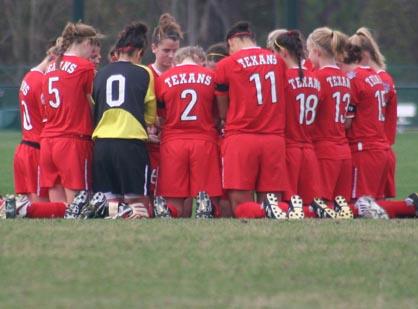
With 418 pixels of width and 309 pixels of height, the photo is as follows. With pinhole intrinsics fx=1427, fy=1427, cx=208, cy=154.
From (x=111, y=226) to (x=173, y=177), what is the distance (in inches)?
69.3

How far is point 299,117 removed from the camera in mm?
12617

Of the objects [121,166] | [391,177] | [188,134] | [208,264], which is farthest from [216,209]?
[208,264]

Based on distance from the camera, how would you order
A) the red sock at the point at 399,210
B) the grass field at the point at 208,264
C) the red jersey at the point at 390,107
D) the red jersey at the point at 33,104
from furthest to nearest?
the red jersey at the point at 390,107
the red jersey at the point at 33,104
the red sock at the point at 399,210
the grass field at the point at 208,264

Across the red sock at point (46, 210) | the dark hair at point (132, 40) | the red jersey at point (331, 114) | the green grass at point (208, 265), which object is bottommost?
the green grass at point (208, 265)

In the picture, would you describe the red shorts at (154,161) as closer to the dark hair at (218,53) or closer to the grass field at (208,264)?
the dark hair at (218,53)

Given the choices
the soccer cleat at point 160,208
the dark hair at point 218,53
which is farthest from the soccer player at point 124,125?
the dark hair at point 218,53

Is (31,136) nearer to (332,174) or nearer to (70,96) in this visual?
(70,96)

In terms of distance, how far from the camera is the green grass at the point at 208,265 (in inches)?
330

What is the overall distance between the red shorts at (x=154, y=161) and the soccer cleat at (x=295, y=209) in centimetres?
134

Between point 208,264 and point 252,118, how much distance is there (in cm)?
319

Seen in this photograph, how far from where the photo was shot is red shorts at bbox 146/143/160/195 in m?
12.7

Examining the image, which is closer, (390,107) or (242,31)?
(242,31)

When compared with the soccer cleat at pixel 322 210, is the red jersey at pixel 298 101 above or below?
Answer: above

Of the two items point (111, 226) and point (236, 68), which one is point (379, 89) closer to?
point (236, 68)
